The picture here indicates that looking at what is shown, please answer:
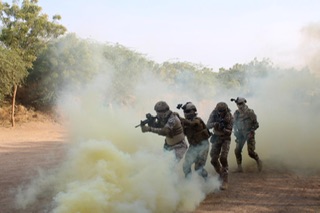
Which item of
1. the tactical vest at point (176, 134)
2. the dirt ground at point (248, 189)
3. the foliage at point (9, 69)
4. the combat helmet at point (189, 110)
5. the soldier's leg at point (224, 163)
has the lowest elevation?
the dirt ground at point (248, 189)

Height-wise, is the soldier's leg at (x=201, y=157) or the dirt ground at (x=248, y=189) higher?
the soldier's leg at (x=201, y=157)

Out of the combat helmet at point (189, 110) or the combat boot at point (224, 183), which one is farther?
the combat boot at point (224, 183)

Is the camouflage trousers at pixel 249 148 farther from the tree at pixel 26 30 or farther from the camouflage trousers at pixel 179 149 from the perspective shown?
the tree at pixel 26 30

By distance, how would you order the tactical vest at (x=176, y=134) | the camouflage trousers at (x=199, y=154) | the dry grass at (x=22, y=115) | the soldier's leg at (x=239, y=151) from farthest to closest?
the dry grass at (x=22, y=115), the soldier's leg at (x=239, y=151), the camouflage trousers at (x=199, y=154), the tactical vest at (x=176, y=134)

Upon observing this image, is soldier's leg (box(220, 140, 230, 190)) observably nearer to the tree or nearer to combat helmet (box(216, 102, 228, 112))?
combat helmet (box(216, 102, 228, 112))

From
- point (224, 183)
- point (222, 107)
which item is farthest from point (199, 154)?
point (222, 107)

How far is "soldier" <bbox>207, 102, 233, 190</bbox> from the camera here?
7211 mm

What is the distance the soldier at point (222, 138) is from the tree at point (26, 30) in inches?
700

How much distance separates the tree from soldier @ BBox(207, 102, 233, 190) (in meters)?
17.8

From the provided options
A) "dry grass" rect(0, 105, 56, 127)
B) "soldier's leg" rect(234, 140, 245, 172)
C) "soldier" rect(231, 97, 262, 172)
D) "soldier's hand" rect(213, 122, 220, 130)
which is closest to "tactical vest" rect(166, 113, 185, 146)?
"soldier's hand" rect(213, 122, 220, 130)

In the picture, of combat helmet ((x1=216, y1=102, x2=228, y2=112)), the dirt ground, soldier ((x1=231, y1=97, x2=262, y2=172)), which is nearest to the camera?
the dirt ground

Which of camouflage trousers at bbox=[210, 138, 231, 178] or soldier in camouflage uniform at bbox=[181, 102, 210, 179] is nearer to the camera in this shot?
soldier in camouflage uniform at bbox=[181, 102, 210, 179]

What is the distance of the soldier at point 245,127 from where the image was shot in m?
8.62

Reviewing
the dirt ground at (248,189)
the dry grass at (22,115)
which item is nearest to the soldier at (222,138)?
the dirt ground at (248,189)
